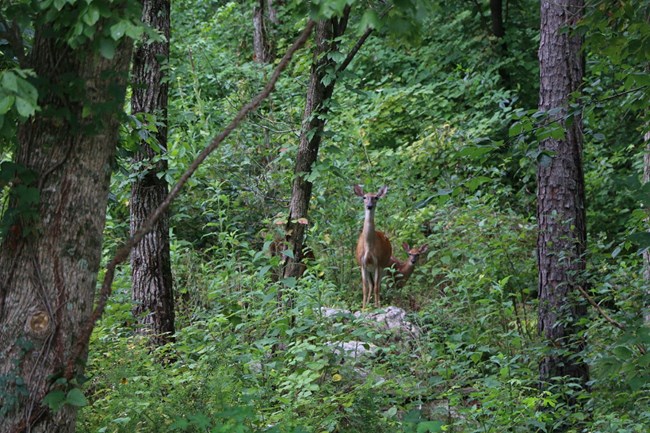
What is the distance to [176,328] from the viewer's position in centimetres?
819

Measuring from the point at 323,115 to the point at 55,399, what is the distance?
3846 mm

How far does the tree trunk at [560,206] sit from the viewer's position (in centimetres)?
729

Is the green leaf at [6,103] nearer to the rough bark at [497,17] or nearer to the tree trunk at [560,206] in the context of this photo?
the tree trunk at [560,206]

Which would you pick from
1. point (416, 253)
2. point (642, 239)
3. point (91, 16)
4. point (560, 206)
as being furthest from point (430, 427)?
A: point (416, 253)

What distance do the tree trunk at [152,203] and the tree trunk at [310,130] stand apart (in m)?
1.18

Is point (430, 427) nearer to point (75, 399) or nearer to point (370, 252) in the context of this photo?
point (75, 399)

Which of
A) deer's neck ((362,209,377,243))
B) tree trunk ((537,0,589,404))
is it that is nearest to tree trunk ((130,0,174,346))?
tree trunk ((537,0,589,404))

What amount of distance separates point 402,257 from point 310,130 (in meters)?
5.88

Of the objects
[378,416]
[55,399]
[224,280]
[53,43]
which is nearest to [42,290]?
[55,399]

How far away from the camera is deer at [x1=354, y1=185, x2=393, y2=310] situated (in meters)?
11.0

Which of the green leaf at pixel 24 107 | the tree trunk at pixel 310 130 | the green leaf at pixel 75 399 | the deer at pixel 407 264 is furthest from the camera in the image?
the deer at pixel 407 264

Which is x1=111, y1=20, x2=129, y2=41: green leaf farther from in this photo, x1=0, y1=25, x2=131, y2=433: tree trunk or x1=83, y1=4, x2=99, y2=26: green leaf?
x1=0, y1=25, x2=131, y2=433: tree trunk

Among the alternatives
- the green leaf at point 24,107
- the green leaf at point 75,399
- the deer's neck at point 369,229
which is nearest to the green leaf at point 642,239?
the green leaf at point 75,399

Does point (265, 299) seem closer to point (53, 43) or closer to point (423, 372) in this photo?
point (423, 372)
